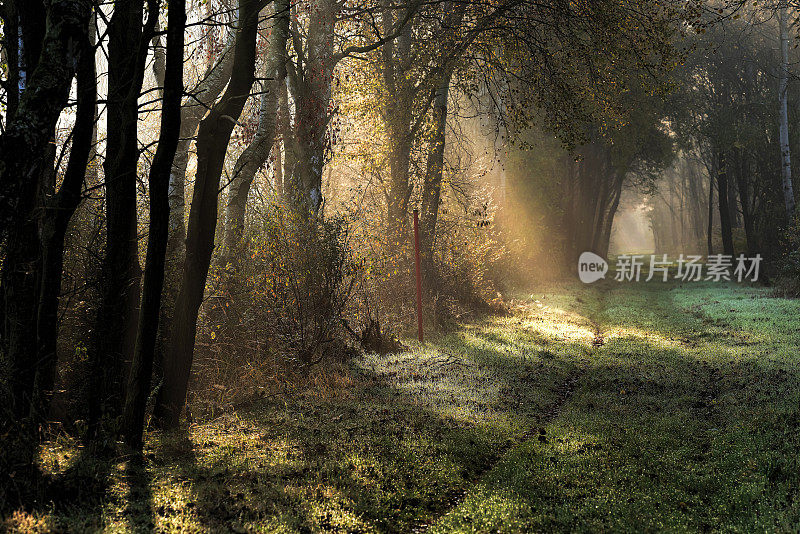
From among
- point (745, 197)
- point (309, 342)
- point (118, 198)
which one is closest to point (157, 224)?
point (118, 198)

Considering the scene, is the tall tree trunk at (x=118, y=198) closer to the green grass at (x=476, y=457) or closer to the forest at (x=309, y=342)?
the forest at (x=309, y=342)

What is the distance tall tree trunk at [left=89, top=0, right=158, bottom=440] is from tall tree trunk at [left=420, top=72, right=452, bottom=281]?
11030 mm

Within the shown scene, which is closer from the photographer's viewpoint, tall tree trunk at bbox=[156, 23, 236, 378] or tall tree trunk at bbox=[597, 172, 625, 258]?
tall tree trunk at bbox=[156, 23, 236, 378]

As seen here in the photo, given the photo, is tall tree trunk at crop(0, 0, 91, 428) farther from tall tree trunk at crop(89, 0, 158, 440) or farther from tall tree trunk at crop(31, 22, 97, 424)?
tall tree trunk at crop(89, 0, 158, 440)

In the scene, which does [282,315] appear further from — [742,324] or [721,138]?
[721,138]

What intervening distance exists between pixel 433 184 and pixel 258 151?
7503mm

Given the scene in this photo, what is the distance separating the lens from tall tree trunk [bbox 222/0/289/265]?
1032 centimetres

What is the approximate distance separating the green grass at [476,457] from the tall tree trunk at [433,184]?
19.0ft

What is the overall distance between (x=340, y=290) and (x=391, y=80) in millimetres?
8223

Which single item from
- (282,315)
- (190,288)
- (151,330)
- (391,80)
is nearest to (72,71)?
(151,330)

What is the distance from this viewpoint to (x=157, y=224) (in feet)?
19.1

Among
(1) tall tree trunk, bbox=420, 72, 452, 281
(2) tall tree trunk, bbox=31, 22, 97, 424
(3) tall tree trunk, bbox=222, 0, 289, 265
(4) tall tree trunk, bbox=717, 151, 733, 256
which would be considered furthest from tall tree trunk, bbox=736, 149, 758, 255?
(2) tall tree trunk, bbox=31, 22, 97, 424

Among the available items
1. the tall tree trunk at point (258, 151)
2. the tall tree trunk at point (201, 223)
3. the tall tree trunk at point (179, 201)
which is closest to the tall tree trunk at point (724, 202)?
the tall tree trunk at point (258, 151)

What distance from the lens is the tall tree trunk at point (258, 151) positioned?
1032 cm
